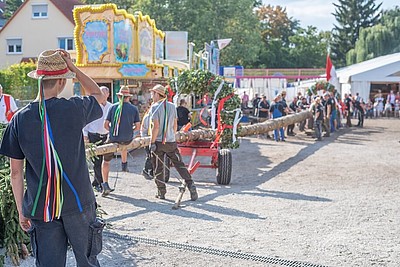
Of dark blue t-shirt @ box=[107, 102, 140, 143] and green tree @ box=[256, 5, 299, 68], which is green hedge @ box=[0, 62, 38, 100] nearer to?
dark blue t-shirt @ box=[107, 102, 140, 143]

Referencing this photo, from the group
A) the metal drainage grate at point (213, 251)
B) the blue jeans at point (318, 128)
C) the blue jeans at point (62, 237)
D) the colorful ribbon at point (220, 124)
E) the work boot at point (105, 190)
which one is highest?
the colorful ribbon at point (220, 124)

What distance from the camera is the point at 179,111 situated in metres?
12.9

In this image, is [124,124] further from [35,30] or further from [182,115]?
[35,30]

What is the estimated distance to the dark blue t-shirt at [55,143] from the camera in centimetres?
352

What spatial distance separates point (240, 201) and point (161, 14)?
3813 cm

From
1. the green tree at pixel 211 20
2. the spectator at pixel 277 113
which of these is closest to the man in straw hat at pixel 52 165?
the spectator at pixel 277 113

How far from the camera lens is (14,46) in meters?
40.8

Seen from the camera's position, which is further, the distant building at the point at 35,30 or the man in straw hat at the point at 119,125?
the distant building at the point at 35,30

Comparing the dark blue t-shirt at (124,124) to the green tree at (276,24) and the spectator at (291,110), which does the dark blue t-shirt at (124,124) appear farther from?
the green tree at (276,24)

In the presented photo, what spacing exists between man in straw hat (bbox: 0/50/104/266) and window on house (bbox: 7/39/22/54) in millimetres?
39150

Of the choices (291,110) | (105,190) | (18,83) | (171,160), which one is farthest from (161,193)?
(18,83)

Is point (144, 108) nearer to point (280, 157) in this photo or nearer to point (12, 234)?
point (280, 157)

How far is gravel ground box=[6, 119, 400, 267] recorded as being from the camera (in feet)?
18.6

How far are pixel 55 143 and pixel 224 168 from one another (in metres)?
6.95
